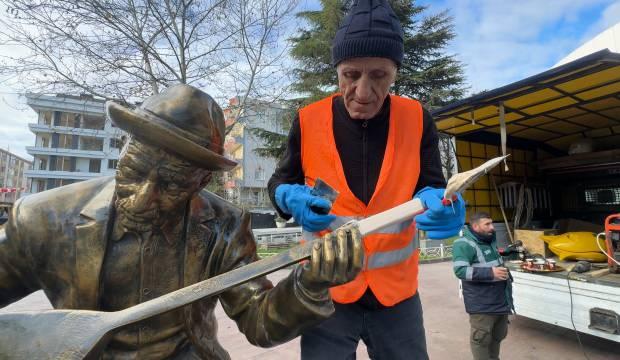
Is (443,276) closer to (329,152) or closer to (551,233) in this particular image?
(551,233)

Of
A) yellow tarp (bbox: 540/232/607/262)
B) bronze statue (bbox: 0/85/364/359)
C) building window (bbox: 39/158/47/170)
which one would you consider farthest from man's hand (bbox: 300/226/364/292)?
building window (bbox: 39/158/47/170)

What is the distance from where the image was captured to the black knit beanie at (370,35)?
1.61 m

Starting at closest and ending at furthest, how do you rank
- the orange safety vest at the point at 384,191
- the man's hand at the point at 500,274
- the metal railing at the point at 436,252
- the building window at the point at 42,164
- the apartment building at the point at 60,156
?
the orange safety vest at the point at 384,191
the man's hand at the point at 500,274
the metal railing at the point at 436,252
the apartment building at the point at 60,156
the building window at the point at 42,164

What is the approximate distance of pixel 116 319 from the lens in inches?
37.1

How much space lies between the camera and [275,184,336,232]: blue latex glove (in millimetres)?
1514

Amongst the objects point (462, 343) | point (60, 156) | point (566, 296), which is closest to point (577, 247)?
point (566, 296)

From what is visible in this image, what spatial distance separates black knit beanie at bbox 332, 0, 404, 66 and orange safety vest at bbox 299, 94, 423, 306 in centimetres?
31

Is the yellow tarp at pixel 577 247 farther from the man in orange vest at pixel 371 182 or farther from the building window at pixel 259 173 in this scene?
the building window at pixel 259 173

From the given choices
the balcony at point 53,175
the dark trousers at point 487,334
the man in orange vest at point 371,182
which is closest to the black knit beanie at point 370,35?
the man in orange vest at point 371,182

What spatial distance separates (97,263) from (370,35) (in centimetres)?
144

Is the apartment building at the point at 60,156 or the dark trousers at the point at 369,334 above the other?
the apartment building at the point at 60,156

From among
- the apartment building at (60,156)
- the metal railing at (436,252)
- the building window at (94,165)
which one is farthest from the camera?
the building window at (94,165)

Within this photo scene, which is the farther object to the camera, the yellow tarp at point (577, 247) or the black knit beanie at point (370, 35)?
the yellow tarp at point (577, 247)

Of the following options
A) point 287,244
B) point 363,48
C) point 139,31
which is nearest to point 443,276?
point 287,244
